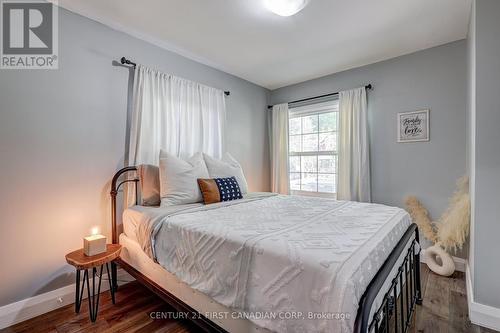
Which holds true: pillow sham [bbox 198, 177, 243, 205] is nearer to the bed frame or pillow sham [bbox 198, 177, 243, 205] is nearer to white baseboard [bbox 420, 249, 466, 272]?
the bed frame

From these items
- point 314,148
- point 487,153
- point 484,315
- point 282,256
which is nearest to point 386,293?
point 282,256

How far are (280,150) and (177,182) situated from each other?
219 centimetres

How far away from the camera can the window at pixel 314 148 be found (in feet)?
11.8

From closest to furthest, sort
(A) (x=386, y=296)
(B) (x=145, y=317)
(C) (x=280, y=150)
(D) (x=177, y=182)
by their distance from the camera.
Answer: (A) (x=386, y=296)
(B) (x=145, y=317)
(D) (x=177, y=182)
(C) (x=280, y=150)

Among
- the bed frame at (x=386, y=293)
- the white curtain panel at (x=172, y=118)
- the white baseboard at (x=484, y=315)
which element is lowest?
the white baseboard at (x=484, y=315)

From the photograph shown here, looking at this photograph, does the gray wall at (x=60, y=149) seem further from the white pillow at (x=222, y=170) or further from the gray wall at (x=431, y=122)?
the gray wall at (x=431, y=122)

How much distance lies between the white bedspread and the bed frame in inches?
1.5

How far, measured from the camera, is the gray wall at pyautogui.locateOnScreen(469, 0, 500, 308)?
65.5 inches

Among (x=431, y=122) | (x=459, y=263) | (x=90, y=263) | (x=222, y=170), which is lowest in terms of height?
(x=459, y=263)

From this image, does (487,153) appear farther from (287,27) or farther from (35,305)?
(35,305)

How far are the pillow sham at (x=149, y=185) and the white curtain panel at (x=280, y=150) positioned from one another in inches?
86.4

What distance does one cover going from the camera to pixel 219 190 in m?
2.44

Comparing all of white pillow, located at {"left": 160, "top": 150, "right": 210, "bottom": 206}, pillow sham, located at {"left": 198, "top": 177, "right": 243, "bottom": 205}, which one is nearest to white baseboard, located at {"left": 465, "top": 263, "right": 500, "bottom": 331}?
pillow sham, located at {"left": 198, "top": 177, "right": 243, "bottom": 205}

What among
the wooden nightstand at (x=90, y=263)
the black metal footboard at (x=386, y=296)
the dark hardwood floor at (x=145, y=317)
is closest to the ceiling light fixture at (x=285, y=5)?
the black metal footboard at (x=386, y=296)
